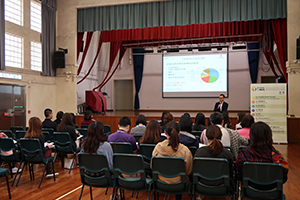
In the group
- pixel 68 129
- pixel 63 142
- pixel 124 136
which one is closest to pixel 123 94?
pixel 68 129

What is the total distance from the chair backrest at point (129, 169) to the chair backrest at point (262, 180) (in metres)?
1.04

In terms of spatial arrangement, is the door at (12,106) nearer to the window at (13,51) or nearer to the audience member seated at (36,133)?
the window at (13,51)

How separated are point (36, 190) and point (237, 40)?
10.9 meters

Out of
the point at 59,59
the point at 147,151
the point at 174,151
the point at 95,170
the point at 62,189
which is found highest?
the point at 59,59

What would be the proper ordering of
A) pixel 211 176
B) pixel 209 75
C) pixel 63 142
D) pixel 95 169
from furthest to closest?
pixel 209 75 → pixel 63 142 → pixel 95 169 → pixel 211 176

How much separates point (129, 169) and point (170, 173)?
0.46 metres

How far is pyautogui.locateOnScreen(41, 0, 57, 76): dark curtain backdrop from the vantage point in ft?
30.9

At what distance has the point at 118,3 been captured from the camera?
30.1 ft

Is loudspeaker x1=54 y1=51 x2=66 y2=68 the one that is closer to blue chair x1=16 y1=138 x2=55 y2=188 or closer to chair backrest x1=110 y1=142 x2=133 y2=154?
blue chair x1=16 y1=138 x2=55 y2=188

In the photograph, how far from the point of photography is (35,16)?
9.23m

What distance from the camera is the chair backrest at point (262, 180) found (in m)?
2.31

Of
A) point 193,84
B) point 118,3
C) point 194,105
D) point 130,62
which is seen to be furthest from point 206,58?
point 118,3

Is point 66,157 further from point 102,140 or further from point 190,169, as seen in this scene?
point 190,169

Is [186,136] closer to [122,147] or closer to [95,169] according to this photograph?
[122,147]
